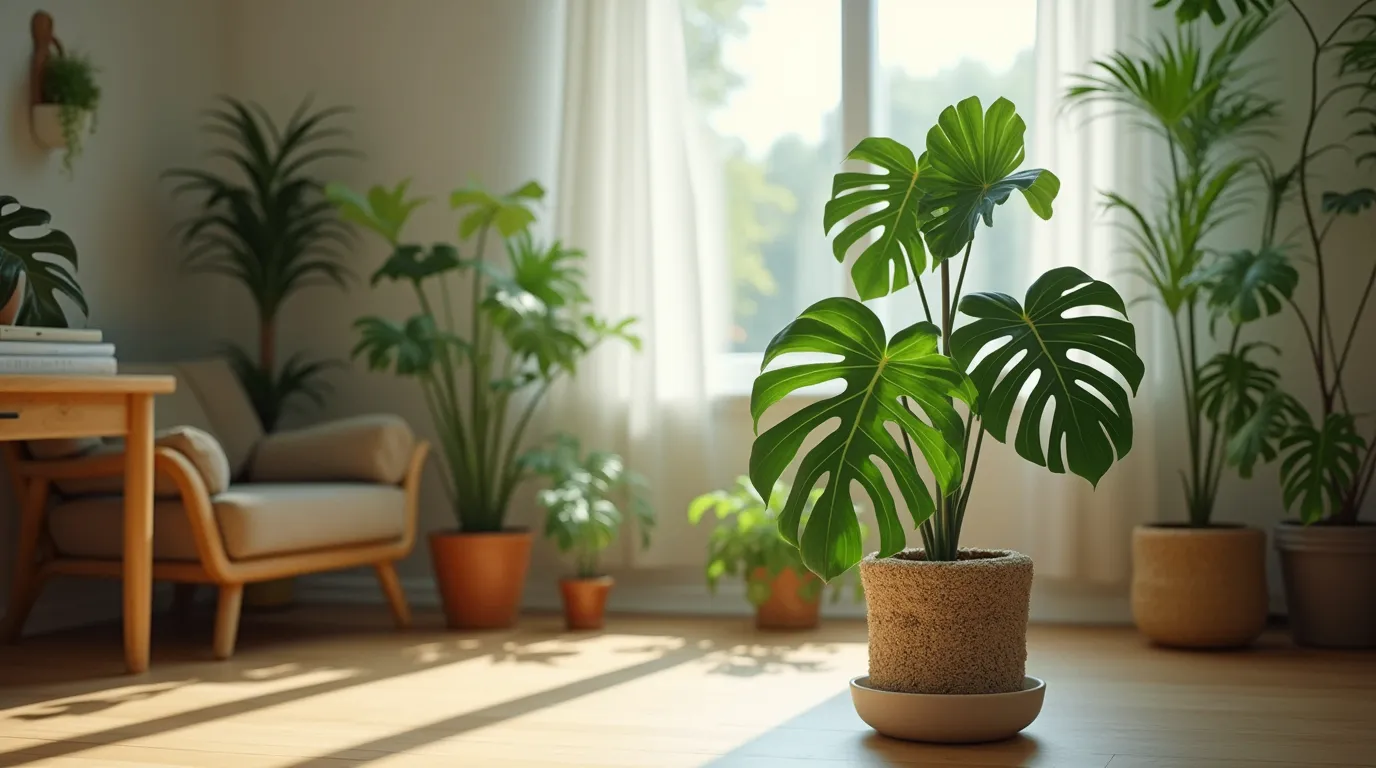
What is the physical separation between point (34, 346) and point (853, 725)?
207 cm

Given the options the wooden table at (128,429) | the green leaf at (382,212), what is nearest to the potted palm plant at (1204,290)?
the green leaf at (382,212)

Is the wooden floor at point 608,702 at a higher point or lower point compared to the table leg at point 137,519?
lower

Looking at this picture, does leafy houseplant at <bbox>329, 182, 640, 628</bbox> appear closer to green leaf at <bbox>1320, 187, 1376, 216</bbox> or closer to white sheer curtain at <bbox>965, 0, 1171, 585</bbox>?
white sheer curtain at <bbox>965, 0, 1171, 585</bbox>

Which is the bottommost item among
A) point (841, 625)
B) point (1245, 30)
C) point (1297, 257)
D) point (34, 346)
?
point (841, 625)

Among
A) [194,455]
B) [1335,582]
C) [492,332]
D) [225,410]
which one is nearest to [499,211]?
[492,332]

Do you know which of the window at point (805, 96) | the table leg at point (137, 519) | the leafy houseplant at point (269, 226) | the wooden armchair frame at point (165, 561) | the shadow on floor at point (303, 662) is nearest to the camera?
the shadow on floor at point (303, 662)

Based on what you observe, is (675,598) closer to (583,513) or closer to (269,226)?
(583,513)

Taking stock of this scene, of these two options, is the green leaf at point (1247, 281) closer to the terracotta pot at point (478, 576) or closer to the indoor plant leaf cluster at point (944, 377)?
the indoor plant leaf cluster at point (944, 377)

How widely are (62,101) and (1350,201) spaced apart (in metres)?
3.65

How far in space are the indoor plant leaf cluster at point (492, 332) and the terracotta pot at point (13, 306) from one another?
35.8 inches

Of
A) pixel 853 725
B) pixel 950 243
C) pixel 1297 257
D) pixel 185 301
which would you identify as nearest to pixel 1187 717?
pixel 853 725

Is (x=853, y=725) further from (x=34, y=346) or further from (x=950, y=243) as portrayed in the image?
(x=34, y=346)

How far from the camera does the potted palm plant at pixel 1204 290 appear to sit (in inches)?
148

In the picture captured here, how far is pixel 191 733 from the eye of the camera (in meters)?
2.86
